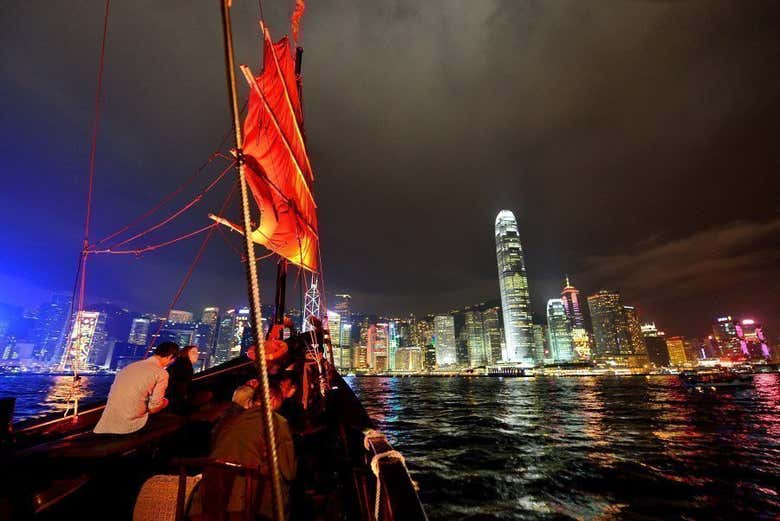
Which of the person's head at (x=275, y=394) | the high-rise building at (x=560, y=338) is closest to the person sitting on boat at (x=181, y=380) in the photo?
the person's head at (x=275, y=394)

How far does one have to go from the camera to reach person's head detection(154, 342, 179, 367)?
410 centimetres

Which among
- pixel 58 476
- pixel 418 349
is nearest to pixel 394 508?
pixel 58 476

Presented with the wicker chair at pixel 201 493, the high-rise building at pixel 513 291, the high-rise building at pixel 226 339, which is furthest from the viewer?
the high-rise building at pixel 513 291

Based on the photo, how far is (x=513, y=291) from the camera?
174 m

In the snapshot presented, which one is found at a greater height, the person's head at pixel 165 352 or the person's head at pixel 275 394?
the person's head at pixel 165 352

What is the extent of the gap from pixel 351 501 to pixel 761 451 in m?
19.2

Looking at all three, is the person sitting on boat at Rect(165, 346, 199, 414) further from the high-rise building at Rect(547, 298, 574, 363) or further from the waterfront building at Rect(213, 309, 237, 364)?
the high-rise building at Rect(547, 298, 574, 363)

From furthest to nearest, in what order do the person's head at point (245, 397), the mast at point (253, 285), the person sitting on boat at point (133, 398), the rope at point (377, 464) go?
the person sitting on boat at point (133, 398), the person's head at point (245, 397), the rope at point (377, 464), the mast at point (253, 285)

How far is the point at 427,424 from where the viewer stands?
19609 mm

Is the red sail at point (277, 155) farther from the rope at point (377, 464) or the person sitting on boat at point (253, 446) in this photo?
the rope at point (377, 464)

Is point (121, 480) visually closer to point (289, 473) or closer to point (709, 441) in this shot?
point (289, 473)

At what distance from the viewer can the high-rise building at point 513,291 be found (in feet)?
529

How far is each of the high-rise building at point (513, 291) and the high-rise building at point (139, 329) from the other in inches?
7594

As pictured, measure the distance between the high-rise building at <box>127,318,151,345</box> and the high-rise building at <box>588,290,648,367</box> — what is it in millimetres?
243759
